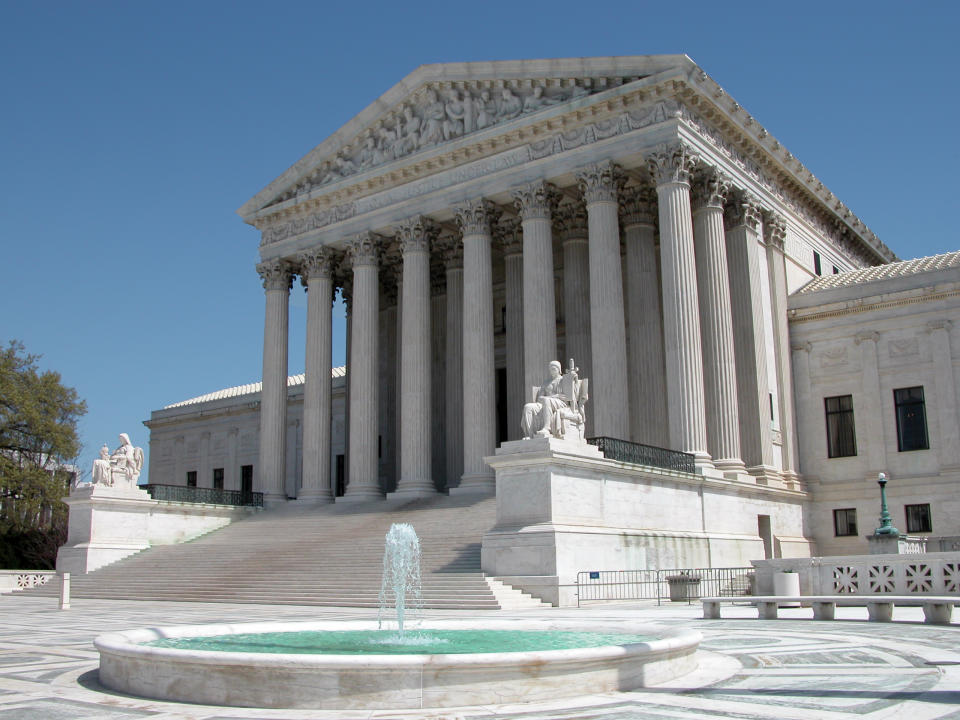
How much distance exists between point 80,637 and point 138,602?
15.0m

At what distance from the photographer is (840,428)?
40844 millimetres

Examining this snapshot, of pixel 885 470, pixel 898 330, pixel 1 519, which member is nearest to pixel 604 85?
pixel 898 330

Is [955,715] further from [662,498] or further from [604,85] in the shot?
[604,85]

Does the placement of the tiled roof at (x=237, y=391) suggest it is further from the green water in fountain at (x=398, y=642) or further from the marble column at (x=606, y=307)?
the green water in fountain at (x=398, y=642)

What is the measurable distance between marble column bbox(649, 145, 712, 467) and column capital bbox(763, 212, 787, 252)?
679cm

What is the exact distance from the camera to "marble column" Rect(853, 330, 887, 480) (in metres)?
39.5

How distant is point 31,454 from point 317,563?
83.3ft

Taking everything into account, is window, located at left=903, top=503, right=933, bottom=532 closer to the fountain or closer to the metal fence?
the metal fence

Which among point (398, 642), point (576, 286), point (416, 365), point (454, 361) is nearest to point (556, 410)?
point (416, 365)

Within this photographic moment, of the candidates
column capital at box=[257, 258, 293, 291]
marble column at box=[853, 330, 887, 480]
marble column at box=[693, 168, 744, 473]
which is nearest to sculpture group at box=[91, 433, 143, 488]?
column capital at box=[257, 258, 293, 291]

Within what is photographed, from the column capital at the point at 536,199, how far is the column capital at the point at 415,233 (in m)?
5.41

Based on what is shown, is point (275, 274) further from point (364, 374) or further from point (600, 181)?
point (600, 181)

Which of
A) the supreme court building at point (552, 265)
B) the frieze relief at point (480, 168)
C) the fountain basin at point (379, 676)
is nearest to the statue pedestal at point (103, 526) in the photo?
the supreme court building at point (552, 265)

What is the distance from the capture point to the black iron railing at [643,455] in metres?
31.2
